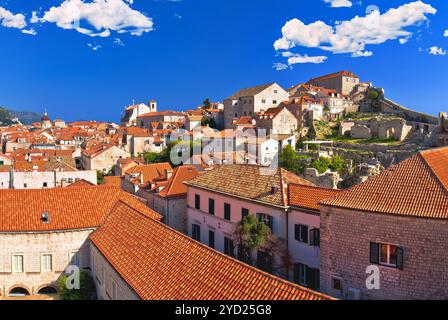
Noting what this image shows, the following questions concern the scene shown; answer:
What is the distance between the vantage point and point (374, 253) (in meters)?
15.0

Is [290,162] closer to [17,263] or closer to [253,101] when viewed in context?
[17,263]

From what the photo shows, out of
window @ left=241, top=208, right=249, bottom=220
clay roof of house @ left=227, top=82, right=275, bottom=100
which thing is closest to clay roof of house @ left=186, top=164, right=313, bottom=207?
window @ left=241, top=208, right=249, bottom=220

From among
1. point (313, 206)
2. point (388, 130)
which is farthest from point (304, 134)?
point (313, 206)

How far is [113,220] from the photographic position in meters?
20.4

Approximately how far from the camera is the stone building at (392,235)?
13773mm

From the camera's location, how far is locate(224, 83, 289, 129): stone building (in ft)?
267

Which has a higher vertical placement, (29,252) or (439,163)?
(439,163)

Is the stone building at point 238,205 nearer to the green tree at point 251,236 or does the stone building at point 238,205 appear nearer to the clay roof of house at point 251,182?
the clay roof of house at point 251,182

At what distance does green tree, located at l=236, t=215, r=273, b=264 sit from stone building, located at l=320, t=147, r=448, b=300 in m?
4.12

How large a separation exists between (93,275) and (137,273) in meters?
7.84

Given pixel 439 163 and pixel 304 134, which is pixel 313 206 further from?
pixel 304 134

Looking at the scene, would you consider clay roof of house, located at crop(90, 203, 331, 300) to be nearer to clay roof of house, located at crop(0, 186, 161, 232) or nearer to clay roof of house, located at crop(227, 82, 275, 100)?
clay roof of house, located at crop(0, 186, 161, 232)

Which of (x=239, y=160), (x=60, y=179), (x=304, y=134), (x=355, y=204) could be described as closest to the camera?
(x=355, y=204)

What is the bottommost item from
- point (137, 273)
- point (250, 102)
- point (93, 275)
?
point (93, 275)
